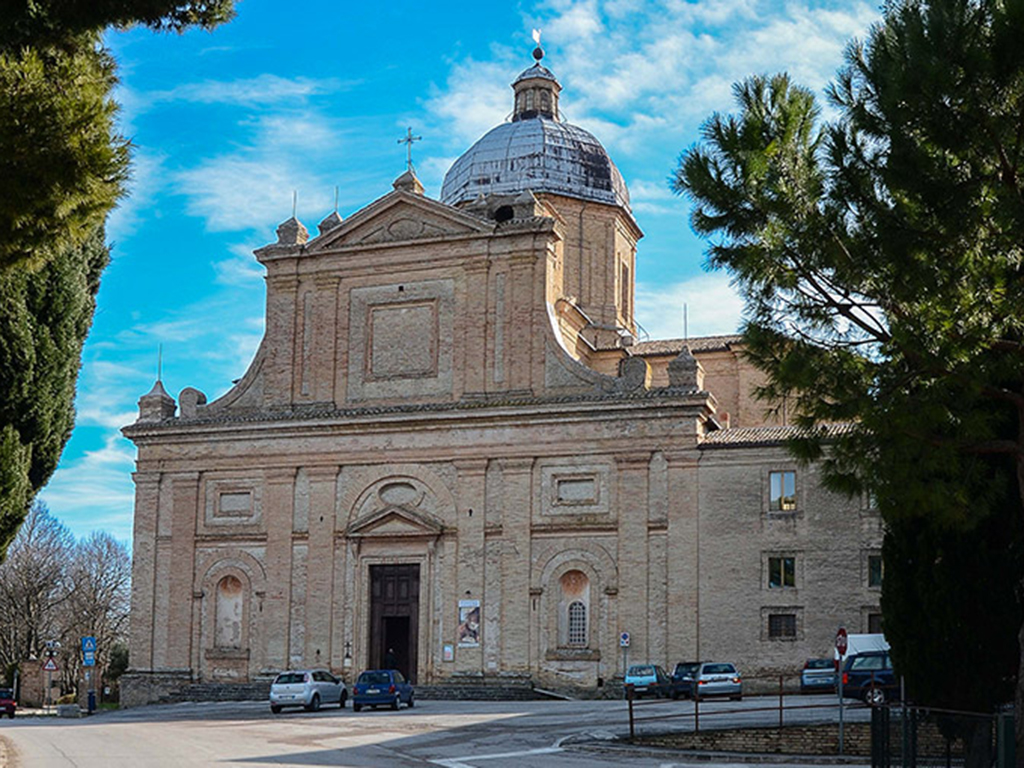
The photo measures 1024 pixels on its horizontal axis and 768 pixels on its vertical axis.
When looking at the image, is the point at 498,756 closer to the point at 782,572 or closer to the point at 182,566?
the point at 782,572

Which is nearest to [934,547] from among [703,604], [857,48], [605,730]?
[857,48]

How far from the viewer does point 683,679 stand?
35.1m

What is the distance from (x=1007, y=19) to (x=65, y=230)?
31.6 feet

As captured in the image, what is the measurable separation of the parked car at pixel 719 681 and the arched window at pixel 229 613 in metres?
15.1

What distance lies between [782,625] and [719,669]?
3.62 metres

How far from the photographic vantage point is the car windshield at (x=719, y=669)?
112 feet

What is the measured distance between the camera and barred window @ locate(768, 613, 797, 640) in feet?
122

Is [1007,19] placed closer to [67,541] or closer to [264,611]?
[264,611]

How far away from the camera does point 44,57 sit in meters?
12.8

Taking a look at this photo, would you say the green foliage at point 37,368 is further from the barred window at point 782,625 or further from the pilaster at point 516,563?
the barred window at point 782,625

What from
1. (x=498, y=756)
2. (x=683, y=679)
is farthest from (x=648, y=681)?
(x=498, y=756)

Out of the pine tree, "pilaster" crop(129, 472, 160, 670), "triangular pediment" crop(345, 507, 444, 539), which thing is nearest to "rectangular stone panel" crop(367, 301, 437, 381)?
"triangular pediment" crop(345, 507, 444, 539)

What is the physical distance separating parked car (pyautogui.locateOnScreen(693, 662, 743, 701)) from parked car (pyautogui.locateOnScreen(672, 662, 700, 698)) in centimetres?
43

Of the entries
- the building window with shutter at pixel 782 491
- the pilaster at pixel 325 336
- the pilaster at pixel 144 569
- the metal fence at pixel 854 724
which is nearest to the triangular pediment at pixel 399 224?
the pilaster at pixel 325 336
